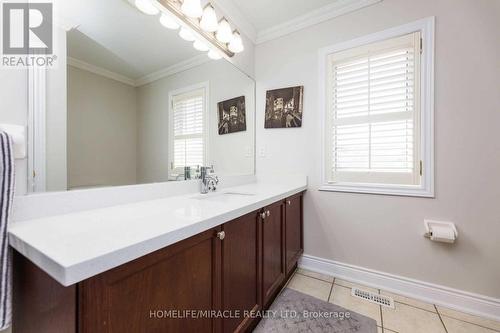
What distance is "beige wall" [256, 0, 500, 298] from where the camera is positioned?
135 centimetres

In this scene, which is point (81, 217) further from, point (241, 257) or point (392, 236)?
point (392, 236)

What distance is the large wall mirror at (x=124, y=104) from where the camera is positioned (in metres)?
0.90

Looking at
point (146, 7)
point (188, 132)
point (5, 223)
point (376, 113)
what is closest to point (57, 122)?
point (5, 223)

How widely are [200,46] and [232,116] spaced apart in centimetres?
63

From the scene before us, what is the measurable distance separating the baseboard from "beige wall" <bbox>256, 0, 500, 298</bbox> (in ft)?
0.15

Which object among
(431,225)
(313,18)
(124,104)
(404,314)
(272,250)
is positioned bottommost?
(404,314)

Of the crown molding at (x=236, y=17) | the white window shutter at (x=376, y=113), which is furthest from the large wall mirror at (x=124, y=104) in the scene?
the white window shutter at (x=376, y=113)

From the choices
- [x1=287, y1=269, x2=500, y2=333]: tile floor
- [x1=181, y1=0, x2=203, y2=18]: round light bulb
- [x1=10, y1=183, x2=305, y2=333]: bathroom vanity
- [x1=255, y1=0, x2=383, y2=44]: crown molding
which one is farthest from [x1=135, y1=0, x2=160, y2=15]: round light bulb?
[x1=287, y1=269, x2=500, y2=333]: tile floor

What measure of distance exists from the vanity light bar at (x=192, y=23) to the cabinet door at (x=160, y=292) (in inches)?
54.4

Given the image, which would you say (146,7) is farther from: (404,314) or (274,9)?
(404,314)

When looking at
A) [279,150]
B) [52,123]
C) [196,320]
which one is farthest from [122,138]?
[279,150]

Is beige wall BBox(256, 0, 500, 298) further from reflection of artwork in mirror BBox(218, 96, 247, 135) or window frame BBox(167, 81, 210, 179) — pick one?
window frame BBox(167, 81, 210, 179)

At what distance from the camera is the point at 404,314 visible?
1396 millimetres

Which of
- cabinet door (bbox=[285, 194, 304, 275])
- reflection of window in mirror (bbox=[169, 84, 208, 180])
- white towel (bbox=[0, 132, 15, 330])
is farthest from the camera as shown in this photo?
cabinet door (bbox=[285, 194, 304, 275])
